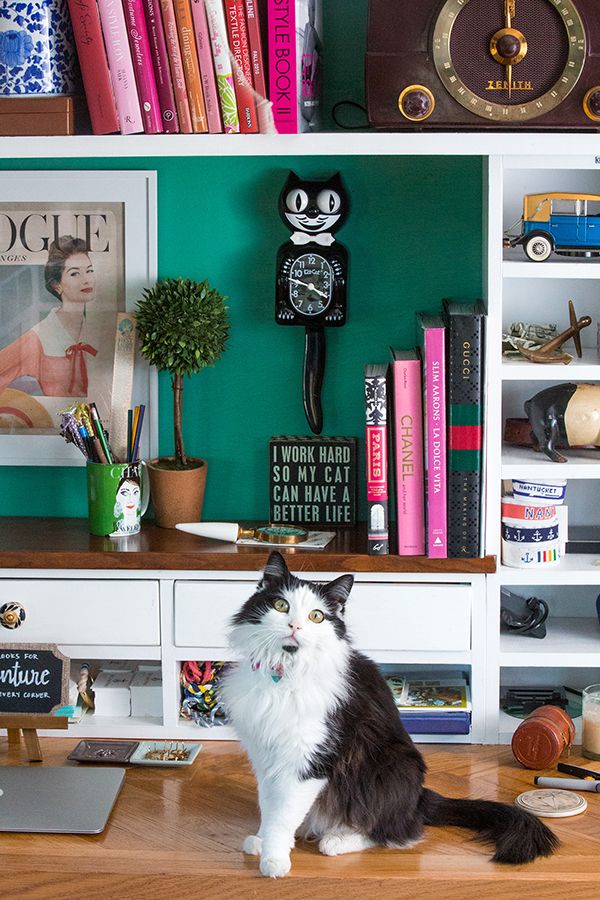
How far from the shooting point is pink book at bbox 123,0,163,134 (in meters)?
1.66

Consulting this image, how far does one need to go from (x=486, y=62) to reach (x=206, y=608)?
2.99 ft

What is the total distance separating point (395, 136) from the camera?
5.41 feet

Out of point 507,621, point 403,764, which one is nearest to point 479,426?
point 507,621

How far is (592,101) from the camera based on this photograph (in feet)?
5.33

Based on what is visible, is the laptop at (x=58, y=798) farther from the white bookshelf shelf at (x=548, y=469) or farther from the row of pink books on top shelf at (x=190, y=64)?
the row of pink books on top shelf at (x=190, y=64)

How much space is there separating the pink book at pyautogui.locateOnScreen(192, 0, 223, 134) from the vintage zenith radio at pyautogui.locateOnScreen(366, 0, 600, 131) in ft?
0.75

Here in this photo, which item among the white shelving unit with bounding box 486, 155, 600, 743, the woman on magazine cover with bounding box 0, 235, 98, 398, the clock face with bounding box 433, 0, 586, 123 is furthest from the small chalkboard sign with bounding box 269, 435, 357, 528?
the clock face with bounding box 433, 0, 586, 123

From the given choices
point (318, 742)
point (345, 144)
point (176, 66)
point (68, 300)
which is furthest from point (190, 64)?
point (318, 742)

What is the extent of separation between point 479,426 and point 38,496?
2.71 feet

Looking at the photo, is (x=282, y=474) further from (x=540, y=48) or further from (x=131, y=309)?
(x=540, y=48)

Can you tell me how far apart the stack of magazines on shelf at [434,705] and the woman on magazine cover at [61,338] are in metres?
0.76

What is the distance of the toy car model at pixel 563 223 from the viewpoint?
5.72 ft

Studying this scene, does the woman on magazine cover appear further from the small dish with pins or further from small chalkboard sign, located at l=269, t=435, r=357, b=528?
the small dish with pins

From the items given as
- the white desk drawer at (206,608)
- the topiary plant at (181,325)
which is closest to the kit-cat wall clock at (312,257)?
the topiary plant at (181,325)
